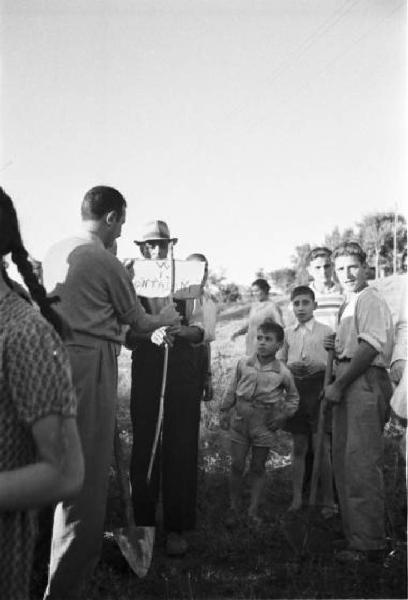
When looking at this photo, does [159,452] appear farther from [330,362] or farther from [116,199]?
[116,199]

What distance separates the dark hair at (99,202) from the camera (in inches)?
138

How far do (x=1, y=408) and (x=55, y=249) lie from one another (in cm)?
201

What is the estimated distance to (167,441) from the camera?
14.6ft

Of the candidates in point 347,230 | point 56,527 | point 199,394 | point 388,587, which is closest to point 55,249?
point 56,527

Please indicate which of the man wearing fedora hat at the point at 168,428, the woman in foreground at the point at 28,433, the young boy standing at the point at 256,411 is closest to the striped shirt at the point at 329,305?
the young boy standing at the point at 256,411

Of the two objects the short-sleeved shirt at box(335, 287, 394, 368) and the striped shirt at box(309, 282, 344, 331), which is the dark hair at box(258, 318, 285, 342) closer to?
the striped shirt at box(309, 282, 344, 331)

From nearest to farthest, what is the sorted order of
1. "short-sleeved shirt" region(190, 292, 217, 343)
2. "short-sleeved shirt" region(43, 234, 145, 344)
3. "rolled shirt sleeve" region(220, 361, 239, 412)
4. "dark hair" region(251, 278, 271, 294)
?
"short-sleeved shirt" region(43, 234, 145, 344) → "short-sleeved shirt" region(190, 292, 217, 343) → "rolled shirt sleeve" region(220, 361, 239, 412) → "dark hair" region(251, 278, 271, 294)

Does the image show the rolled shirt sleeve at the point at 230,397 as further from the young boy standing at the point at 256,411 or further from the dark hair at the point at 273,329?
the dark hair at the point at 273,329

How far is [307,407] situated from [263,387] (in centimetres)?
51

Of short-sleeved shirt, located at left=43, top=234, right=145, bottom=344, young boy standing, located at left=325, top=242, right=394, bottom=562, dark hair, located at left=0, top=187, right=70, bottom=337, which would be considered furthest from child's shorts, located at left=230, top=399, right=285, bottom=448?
dark hair, located at left=0, top=187, right=70, bottom=337

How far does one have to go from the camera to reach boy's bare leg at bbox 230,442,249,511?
5148 mm

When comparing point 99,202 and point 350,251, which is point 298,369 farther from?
point 99,202

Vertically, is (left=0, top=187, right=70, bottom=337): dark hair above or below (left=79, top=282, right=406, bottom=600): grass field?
above

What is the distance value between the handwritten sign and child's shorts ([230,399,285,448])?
121 centimetres
